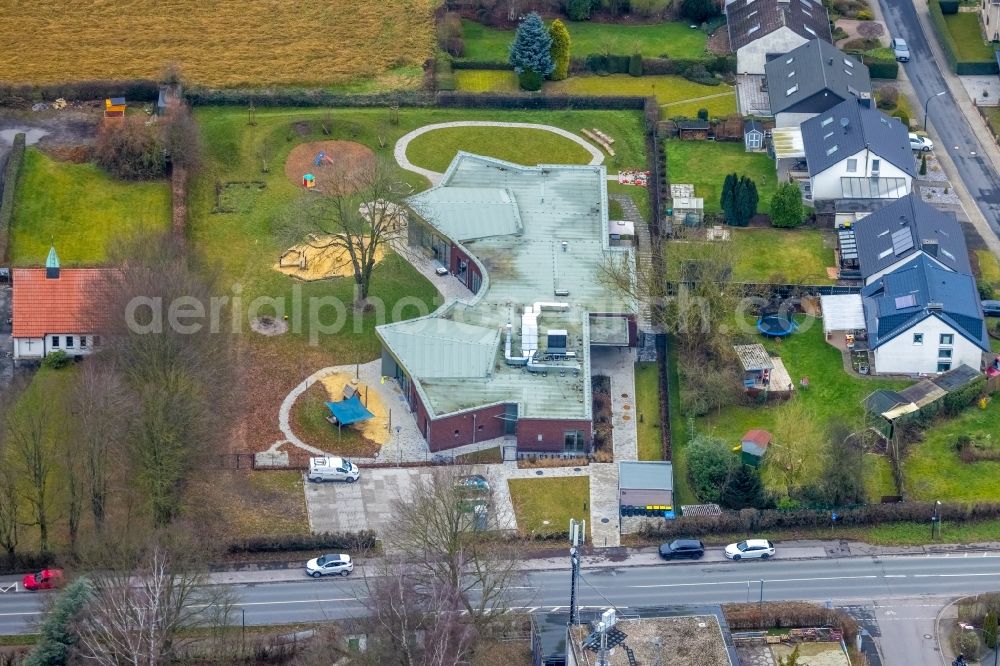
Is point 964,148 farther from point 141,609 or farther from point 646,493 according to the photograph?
point 141,609

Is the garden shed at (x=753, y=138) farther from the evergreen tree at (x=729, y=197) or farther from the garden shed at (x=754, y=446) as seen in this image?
the garden shed at (x=754, y=446)

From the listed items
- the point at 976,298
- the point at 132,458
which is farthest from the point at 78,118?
the point at 976,298

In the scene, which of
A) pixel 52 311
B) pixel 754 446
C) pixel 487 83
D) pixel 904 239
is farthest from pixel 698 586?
pixel 487 83

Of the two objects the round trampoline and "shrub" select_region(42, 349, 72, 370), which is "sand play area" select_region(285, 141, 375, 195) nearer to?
"shrub" select_region(42, 349, 72, 370)

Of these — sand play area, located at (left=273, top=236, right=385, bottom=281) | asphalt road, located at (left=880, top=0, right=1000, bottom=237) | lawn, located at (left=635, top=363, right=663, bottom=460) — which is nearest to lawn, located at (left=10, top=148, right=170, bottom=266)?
sand play area, located at (left=273, top=236, right=385, bottom=281)

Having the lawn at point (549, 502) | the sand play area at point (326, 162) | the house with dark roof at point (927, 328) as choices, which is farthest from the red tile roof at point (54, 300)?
the house with dark roof at point (927, 328)

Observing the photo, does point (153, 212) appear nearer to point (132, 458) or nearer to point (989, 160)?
point (132, 458)
